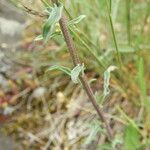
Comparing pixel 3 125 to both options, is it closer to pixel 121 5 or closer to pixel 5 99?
pixel 5 99

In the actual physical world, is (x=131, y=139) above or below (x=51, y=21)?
below

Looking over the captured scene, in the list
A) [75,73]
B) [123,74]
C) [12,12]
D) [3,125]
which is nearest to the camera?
[75,73]

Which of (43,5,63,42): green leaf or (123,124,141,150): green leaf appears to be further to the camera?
(123,124,141,150): green leaf

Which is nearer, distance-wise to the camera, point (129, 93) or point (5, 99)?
point (129, 93)

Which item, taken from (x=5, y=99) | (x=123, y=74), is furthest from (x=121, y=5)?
(x=5, y=99)

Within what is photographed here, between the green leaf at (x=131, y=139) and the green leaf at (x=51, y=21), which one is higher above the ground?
the green leaf at (x=51, y=21)

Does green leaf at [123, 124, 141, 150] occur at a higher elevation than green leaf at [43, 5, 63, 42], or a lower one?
lower

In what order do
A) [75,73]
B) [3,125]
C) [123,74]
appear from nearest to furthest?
[75,73] → [123,74] → [3,125]

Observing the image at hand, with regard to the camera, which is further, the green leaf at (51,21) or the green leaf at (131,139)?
the green leaf at (131,139)
